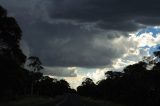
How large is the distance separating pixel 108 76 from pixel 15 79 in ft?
337

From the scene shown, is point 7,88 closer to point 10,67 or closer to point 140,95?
point 10,67

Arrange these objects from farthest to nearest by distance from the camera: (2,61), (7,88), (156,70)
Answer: (156,70) < (7,88) < (2,61)

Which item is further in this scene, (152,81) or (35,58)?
(35,58)

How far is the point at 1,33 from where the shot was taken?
223 ft

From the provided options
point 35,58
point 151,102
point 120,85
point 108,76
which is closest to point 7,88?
point 151,102

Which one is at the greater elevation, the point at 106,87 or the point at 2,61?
the point at 106,87

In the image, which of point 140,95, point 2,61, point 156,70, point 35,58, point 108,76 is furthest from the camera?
point 108,76

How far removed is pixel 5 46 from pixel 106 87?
7664 cm

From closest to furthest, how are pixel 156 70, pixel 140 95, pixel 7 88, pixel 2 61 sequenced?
pixel 2 61
pixel 7 88
pixel 156 70
pixel 140 95

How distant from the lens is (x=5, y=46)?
223 feet

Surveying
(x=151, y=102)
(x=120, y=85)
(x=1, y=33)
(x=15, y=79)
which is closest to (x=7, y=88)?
(x=15, y=79)

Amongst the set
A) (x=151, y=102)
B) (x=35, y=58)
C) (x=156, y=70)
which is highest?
(x=35, y=58)

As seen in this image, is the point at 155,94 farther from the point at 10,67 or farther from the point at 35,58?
the point at 35,58

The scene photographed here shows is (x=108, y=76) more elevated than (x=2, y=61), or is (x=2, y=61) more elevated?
(x=108, y=76)
